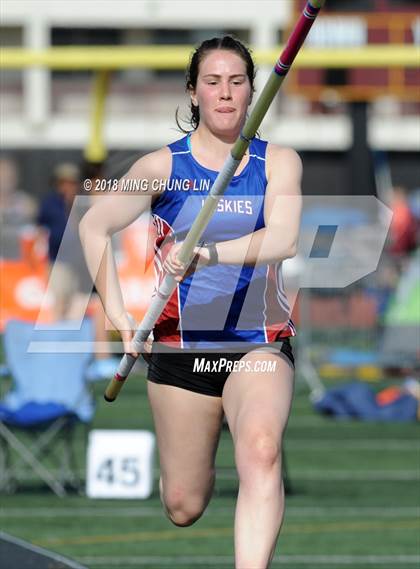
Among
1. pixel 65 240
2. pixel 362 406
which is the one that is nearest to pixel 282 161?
pixel 362 406

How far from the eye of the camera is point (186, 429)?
550 centimetres

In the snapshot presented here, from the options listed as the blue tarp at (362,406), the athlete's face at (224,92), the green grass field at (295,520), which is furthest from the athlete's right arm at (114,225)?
the blue tarp at (362,406)

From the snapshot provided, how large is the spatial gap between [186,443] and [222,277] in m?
0.56

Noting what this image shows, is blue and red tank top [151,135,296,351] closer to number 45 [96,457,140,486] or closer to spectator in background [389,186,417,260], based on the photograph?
number 45 [96,457,140,486]

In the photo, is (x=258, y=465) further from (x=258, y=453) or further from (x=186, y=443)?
(x=186, y=443)

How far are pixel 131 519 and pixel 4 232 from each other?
11.4 meters

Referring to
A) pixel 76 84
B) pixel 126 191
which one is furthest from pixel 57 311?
pixel 76 84

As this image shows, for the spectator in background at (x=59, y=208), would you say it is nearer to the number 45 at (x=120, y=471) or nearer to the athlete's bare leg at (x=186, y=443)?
the number 45 at (x=120, y=471)

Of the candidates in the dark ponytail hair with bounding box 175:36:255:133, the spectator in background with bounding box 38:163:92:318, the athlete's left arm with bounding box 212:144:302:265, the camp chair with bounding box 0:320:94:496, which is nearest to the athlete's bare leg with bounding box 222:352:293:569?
the athlete's left arm with bounding box 212:144:302:265

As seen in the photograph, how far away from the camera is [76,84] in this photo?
45469mm

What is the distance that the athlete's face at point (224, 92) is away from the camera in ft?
17.6

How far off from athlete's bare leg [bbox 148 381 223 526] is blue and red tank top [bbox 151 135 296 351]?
18cm

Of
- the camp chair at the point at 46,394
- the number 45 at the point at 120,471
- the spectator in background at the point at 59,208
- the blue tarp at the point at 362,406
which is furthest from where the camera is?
the spectator in background at the point at 59,208

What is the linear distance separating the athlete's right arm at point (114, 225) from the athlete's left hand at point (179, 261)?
0.28m
